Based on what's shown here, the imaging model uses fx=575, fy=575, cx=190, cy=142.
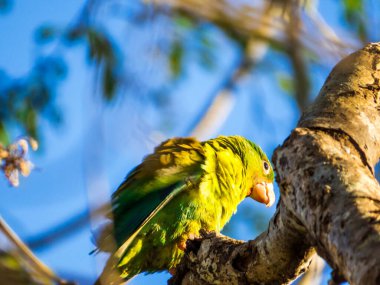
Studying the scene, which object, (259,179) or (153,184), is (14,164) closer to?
(153,184)

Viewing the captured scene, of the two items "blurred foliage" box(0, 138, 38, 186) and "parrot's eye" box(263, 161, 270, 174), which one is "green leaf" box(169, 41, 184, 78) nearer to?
"parrot's eye" box(263, 161, 270, 174)

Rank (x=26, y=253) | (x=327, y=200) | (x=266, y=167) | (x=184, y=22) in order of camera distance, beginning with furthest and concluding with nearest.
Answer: (x=184, y=22) → (x=266, y=167) → (x=26, y=253) → (x=327, y=200)

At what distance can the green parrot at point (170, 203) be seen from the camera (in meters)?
3.53

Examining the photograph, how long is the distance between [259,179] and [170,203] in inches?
37.1

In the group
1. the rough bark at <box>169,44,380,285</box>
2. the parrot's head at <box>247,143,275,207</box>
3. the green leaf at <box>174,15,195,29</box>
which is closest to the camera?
the rough bark at <box>169,44,380,285</box>

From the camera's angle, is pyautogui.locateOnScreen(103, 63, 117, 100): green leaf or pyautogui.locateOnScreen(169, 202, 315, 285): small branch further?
pyautogui.locateOnScreen(103, 63, 117, 100): green leaf

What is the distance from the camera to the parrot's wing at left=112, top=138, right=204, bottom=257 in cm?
355

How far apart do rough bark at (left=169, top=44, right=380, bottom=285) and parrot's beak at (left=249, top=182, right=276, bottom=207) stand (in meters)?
1.68

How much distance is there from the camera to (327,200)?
165 cm

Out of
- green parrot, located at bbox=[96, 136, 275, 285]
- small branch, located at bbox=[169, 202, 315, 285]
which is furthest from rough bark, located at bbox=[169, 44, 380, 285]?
green parrot, located at bbox=[96, 136, 275, 285]

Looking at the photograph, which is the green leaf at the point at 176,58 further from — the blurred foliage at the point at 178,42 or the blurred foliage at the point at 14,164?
the blurred foliage at the point at 14,164

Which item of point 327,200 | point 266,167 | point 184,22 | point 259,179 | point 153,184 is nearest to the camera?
point 327,200

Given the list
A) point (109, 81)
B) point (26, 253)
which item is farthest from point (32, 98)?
point (26, 253)

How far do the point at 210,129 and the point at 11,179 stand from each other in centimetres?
268
